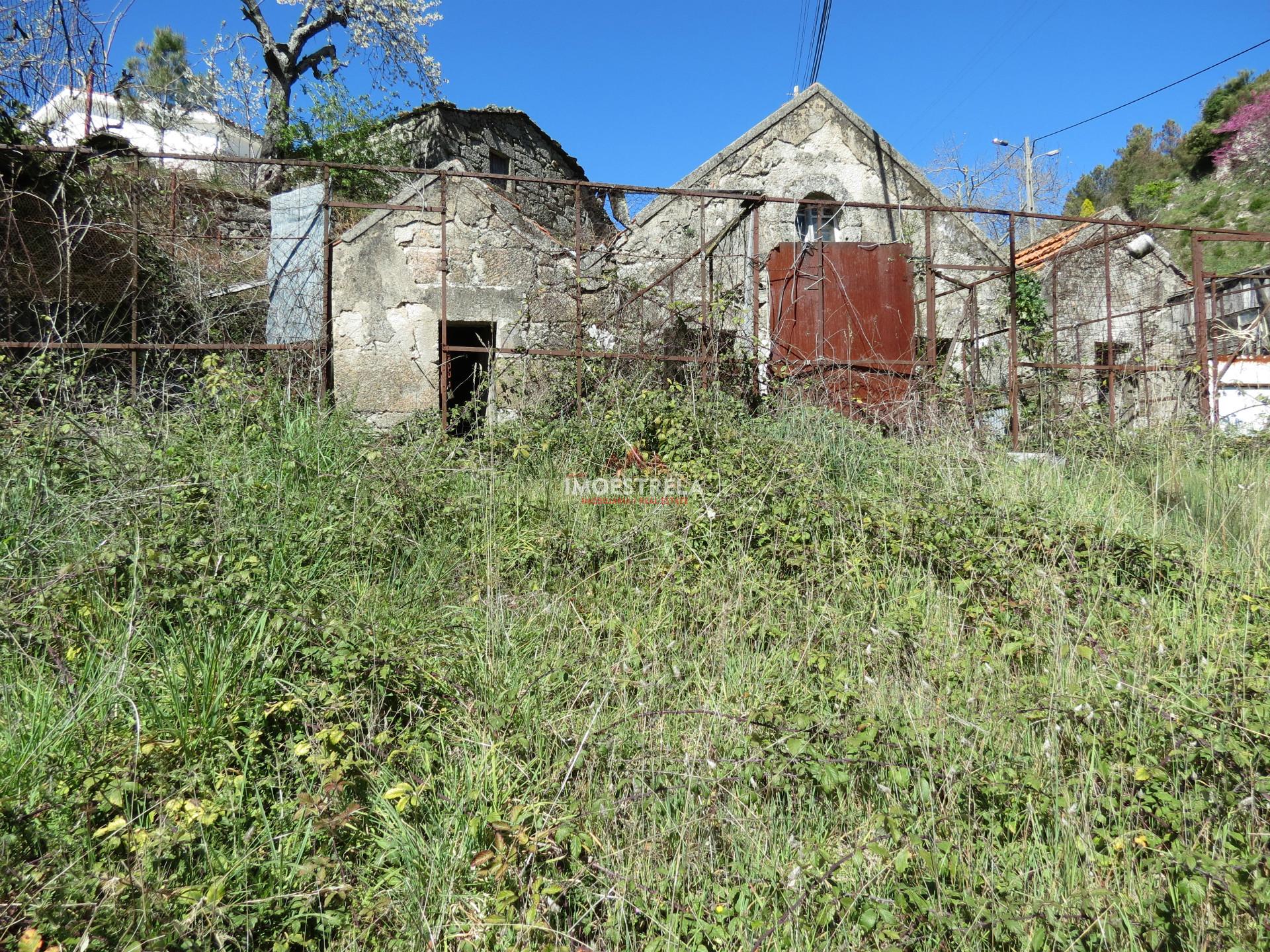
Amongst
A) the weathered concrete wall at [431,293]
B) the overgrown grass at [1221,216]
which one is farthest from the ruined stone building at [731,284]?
the overgrown grass at [1221,216]

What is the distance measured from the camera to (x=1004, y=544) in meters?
3.49

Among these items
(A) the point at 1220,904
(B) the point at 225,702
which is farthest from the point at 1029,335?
(B) the point at 225,702

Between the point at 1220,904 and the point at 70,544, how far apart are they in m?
3.93

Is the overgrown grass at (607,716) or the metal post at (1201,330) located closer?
the overgrown grass at (607,716)

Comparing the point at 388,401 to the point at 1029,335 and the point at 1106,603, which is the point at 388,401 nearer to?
the point at 1106,603

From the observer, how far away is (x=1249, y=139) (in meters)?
26.7

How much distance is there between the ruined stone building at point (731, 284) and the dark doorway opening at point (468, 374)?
4 cm

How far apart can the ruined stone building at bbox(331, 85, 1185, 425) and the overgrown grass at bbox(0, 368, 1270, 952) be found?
2686 mm

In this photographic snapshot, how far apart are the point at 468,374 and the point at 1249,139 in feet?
107

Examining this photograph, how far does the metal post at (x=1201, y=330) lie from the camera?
7.62 meters

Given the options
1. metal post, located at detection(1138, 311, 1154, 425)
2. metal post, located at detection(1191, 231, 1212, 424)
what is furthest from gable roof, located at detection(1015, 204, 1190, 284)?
metal post, located at detection(1191, 231, 1212, 424)

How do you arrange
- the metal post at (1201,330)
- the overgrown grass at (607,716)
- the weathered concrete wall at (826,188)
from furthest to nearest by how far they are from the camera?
the weathered concrete wall at (826,188), the metal post at (1201,330), the overgrown grass at (607,716)

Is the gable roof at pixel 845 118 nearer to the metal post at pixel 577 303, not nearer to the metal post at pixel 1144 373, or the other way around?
the metal post at pixel 1144 373

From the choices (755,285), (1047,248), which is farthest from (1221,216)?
(755,285)
